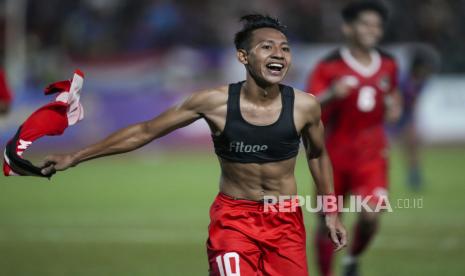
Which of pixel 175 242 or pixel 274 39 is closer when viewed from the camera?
pixel 274 39

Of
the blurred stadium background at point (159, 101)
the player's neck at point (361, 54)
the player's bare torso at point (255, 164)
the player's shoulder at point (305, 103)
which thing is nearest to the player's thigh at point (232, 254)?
the player's bare torso at point (255, 164)

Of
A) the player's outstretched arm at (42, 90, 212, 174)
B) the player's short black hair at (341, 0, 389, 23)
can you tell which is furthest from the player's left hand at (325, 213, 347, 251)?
the player's short black hair at (341, 0, 389, 23)

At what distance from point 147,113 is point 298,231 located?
17.5 meters

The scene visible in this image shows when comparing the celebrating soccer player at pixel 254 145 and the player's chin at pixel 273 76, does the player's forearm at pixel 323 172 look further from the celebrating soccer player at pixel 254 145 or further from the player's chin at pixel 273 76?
the player's chin at pixel 273 76

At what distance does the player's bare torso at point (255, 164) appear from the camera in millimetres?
6785

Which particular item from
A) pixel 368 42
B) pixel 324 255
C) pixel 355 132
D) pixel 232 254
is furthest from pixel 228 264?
pixel 368 42

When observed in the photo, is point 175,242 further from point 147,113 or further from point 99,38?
point 99,38

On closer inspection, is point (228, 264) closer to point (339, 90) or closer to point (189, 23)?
point (339, 90)

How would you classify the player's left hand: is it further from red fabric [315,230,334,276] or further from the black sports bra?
red fabric [315,230,334,276]

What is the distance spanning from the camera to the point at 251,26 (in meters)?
6.95

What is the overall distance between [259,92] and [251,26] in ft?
1.57

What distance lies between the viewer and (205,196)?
17.2 m

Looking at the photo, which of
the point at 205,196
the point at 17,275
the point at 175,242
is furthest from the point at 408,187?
the point at 17,275

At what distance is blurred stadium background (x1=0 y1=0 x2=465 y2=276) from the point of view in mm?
14102
